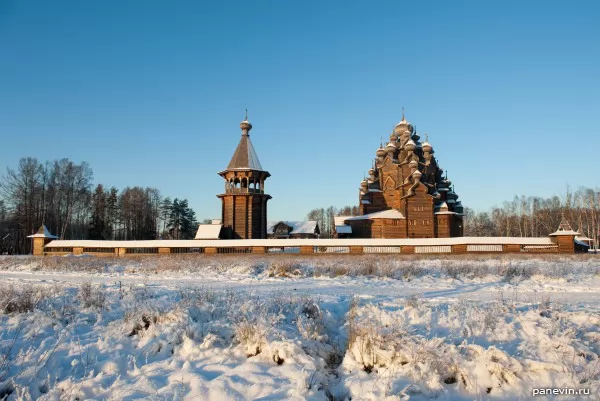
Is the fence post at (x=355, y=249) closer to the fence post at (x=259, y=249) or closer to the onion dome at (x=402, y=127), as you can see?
the fence post at (x=259, y=249)

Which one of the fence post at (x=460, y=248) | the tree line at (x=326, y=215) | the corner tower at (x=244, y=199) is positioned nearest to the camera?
the fence post at (x=460, y=248)

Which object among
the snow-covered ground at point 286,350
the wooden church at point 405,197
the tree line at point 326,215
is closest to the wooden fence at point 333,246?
the wooden church at point 405,197

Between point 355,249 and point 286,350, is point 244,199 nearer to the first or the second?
point 355,249

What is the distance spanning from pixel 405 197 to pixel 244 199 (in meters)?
15.4

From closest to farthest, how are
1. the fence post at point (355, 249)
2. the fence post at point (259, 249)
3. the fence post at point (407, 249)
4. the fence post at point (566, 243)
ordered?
1. the fence post at point (566, 243)
2. the fence post at point (355, 249)
3. the fence post at point (407, 249)
4. the fence post at point (259, 249)

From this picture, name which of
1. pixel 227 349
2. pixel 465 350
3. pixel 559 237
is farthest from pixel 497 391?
pixel 559 237

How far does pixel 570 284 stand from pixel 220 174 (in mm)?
24476

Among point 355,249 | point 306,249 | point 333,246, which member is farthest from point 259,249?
point 355,249

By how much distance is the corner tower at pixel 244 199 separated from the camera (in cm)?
2742

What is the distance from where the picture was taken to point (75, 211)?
4081cm

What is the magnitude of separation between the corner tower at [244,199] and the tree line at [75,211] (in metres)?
18.0

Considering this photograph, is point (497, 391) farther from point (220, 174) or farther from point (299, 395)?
point (220, 174)

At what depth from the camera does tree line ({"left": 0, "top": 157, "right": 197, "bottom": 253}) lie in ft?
115

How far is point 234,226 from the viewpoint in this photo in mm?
27344
